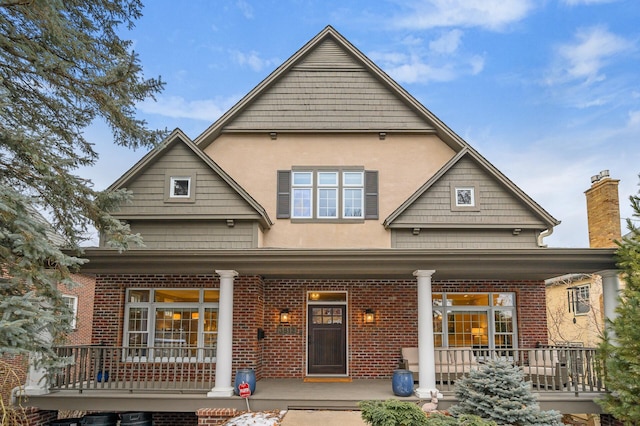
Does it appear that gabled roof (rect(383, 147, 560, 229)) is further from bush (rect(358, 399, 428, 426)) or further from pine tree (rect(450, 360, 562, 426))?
bush (rect(358, 399, 428, 426))

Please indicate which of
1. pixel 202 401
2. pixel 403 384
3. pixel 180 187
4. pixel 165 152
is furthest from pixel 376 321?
pixel 165 152

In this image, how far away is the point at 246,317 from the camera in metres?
10.9

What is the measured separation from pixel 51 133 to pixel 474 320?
10327 mm

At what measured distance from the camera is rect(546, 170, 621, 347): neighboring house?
14906mm

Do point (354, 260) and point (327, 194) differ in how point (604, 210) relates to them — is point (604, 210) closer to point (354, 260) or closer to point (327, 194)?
point (327, 194)

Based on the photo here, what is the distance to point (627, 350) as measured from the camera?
787 cm

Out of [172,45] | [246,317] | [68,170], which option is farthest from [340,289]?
[172,45]

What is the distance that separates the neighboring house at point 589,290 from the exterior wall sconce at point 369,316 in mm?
5502

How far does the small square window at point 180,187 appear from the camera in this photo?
10977 mm

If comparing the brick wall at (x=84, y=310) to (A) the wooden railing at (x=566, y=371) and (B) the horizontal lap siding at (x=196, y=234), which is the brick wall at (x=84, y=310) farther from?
(A) the wooden railing at (x=566, y=371)

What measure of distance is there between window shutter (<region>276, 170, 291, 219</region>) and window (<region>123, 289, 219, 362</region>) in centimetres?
253

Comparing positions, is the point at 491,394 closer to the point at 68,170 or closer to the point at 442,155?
the point at 442,155

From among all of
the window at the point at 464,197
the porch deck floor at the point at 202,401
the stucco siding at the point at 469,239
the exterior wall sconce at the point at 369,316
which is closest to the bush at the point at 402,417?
the porch deck floor at the point at 202,401

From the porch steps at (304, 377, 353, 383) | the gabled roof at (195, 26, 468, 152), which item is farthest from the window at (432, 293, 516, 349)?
the gabled roof at (195, 26, 468, 152)
